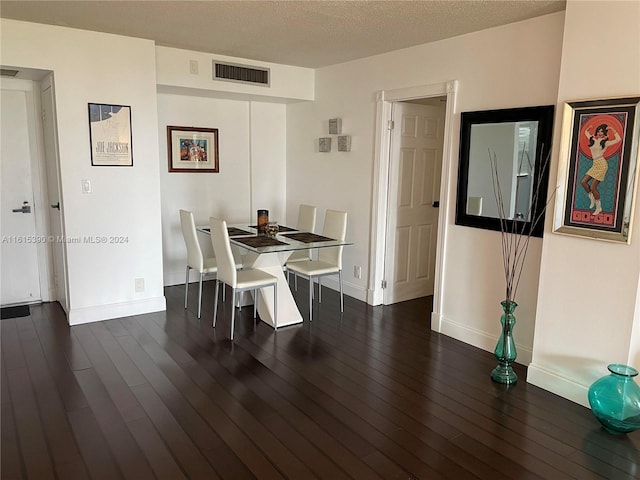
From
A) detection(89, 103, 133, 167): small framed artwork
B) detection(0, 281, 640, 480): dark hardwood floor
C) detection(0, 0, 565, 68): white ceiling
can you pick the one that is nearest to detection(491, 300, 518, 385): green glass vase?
detection(0, 281, 640, 480): dark hardwood floor

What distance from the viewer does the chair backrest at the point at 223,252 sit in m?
3.85

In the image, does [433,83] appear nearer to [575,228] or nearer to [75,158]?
[575,228]

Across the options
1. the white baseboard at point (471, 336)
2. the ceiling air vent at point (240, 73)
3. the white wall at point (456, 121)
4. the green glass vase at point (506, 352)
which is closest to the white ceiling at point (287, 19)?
the white wall at point (456, 121)

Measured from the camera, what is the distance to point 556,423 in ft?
8.90

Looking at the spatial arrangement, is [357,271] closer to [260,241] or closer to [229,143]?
[260,241]

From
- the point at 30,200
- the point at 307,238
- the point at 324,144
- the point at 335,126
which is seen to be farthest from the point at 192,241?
the point at 335,126

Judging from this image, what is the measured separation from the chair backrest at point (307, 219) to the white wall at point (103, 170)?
1.57 m

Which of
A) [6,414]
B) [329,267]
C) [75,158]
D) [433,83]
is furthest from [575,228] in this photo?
[75,158]

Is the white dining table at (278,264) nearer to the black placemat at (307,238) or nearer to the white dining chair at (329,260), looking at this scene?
the black placemat at (307,238)

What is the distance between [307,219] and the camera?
17.1ft

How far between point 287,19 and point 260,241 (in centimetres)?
182

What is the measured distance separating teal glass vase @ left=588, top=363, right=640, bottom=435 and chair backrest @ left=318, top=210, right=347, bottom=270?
8.30 ft

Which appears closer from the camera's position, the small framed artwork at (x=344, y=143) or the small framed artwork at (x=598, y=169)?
the small framed artwork at (x=598, y=169)

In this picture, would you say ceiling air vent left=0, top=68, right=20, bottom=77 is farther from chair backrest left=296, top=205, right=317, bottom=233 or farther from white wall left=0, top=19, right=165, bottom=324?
chair backrest left=296, top=205, right=317, bottom=233
